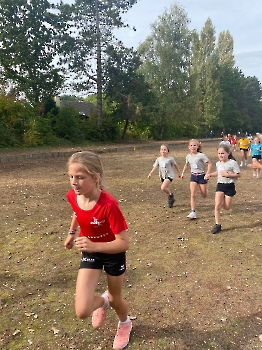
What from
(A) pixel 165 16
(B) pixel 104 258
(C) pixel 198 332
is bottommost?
(C) pixel 198 332

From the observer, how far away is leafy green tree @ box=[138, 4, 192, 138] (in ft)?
152

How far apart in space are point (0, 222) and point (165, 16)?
161 ft

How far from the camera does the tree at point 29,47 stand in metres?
31.6

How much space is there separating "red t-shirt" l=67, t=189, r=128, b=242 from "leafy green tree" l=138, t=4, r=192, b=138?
144 ft

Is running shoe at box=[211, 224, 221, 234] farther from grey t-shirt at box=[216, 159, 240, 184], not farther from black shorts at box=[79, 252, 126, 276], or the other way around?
black shorts at box=[79, 252, 126, 276]

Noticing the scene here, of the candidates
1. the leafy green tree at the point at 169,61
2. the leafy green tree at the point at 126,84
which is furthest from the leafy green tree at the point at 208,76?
the leafy green tree at the point at 126,84

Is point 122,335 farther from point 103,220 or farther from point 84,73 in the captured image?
point 84,73

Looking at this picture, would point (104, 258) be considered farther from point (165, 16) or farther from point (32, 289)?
point (165, 16)

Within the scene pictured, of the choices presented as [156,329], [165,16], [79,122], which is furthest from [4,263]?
[165,16]

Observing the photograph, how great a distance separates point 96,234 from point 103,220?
0.22 meters

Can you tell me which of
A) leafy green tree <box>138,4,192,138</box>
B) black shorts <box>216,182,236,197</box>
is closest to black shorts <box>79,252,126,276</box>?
black shorts <box>216,182,236,197</box>

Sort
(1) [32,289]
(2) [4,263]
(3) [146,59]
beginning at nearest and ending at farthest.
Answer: (1) [32,289]
(2) [4,263]
(3) [146,59]

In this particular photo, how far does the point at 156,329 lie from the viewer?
3441 millimetres

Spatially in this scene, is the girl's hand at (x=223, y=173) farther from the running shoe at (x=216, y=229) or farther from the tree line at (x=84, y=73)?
the tree line at (x=84, y=73)
